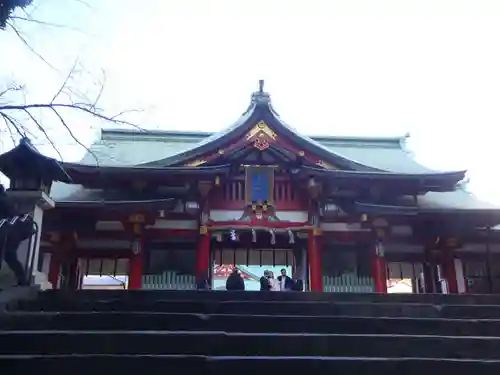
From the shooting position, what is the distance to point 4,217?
24.5 feet

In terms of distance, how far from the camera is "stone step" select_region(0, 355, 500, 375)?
188 inches

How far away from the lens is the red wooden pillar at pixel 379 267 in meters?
13.8

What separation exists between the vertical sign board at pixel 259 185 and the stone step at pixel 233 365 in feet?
30.6

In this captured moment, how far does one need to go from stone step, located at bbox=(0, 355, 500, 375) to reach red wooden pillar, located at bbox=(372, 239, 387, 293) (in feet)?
28.9

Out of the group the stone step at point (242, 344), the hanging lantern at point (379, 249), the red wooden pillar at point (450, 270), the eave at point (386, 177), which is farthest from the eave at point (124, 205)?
the red wooden pillar at point (450, 270)

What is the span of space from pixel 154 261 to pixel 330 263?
5.42m

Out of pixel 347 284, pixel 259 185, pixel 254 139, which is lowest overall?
pixel 347 284

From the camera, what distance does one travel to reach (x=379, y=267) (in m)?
14.1

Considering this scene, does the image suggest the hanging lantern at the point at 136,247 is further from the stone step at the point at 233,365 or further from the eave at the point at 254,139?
the stone step at the point at 233,365

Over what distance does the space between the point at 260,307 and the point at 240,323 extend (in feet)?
2.90

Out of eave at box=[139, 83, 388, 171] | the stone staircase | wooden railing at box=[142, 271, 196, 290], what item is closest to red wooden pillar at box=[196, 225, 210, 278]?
wooden railing at box=[142, 271, 196, 290]

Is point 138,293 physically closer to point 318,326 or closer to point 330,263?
point 318,326

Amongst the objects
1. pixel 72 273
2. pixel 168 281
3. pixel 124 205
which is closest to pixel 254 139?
pixel 124 205

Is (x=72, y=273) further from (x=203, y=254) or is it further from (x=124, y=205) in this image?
(x=203, y=254)
